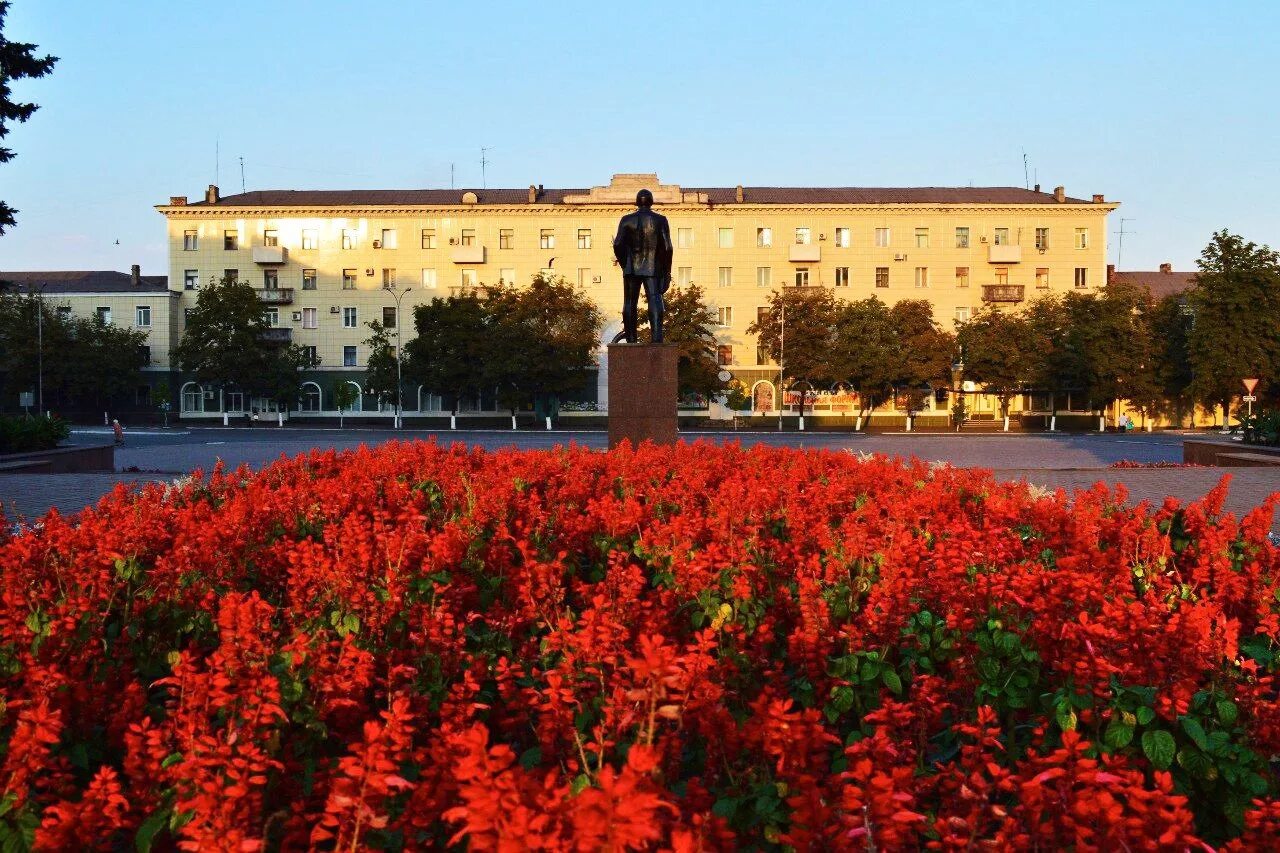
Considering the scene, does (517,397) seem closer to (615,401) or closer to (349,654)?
(615,401)

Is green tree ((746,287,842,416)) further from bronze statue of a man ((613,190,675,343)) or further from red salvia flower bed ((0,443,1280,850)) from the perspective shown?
red salvia flower bed ((0,443,1280,850))

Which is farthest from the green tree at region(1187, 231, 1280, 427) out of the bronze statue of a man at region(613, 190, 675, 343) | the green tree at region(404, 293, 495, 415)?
the bronze statue of a man at region(613, 190, 675, 343)

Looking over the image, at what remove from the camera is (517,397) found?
2480 inches

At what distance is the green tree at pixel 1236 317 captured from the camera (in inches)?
2363

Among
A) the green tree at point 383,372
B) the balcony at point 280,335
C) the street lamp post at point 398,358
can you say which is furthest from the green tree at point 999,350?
the balcony at point 280,335

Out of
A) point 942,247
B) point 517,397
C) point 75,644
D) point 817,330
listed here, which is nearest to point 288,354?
point 517,397

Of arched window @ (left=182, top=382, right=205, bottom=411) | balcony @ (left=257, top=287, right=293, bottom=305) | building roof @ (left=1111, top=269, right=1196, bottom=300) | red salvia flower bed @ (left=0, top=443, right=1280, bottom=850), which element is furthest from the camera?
building roof @ (left=1111, top=269, right=1196, bottom=300)

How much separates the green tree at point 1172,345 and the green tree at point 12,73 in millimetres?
61790

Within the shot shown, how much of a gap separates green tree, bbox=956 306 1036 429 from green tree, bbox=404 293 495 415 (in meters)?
29.0

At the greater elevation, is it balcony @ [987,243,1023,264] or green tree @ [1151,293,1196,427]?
balcony @ [987,243,1023,264]

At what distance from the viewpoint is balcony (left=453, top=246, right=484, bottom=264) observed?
71.2 meters

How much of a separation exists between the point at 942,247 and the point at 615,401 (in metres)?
61.7

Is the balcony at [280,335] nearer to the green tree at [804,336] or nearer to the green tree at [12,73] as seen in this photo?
the green tree at [804,336]

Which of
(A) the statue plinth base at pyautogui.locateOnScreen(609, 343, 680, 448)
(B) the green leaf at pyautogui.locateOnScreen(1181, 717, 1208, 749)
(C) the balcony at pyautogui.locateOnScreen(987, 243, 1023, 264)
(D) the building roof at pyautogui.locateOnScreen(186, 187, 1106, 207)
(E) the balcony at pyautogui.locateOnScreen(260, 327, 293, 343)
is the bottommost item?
(B) the green leaf at pyautogui.locateOnScreen(1181, 717, 1208, 749)
